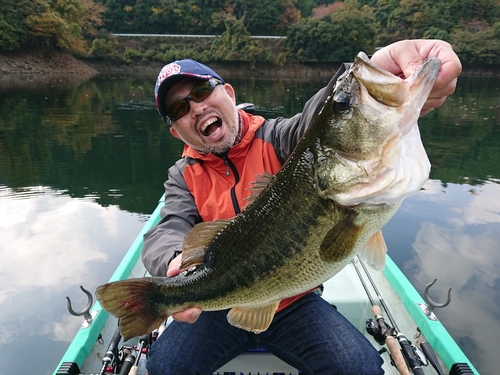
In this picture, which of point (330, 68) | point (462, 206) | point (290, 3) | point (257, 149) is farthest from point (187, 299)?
point (290, 3)

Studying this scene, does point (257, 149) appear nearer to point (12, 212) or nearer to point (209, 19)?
point (12, 212)

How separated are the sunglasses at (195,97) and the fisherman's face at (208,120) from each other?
0.02 meters

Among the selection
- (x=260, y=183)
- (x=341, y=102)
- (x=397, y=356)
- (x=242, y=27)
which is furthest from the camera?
(x=242, y=27)

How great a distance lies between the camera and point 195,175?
8.96ft

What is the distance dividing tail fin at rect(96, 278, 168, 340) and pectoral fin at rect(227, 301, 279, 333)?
0.40 metres

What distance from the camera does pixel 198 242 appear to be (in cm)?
207

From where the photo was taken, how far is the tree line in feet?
137

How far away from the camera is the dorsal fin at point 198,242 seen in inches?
80.2

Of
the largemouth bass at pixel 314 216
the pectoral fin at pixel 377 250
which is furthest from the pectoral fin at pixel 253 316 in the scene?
the pectoral fin at pixel 377 250

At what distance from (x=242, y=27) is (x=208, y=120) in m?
54.7

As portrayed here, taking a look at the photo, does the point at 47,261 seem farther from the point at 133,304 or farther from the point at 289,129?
the point at 289,129

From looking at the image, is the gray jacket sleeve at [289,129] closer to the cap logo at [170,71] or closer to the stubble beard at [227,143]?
the stubble beard at [227,143]

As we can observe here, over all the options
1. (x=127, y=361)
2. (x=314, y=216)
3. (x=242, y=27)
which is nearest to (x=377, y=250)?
(x=314, y=216)

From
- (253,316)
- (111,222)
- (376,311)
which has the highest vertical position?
(253,316)
